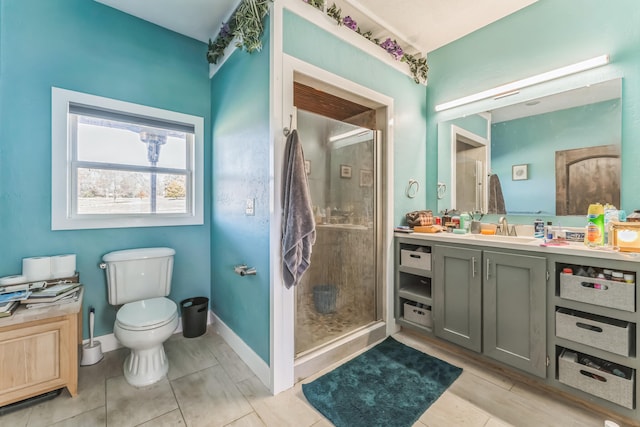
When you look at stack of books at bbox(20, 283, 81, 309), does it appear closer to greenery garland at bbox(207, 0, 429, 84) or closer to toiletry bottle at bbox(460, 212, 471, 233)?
greenery garland at bbox(207, 0, 429, 84)

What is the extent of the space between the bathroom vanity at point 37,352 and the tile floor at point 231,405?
12 cm

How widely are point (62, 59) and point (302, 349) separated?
274 centimetres

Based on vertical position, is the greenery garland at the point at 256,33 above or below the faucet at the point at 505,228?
above

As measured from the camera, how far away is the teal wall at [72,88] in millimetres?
1799

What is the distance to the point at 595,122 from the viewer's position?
184cm

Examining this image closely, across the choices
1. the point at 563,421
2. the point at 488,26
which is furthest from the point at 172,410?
the point at 488,26

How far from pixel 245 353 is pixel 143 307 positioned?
817 mm

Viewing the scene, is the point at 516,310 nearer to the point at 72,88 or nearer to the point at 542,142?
the point at 542,142

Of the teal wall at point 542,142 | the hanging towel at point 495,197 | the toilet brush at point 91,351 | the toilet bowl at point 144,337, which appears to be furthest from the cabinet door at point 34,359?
the teal wall at point 542,142

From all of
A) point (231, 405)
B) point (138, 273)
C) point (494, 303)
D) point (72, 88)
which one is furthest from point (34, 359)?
point (494, 303)

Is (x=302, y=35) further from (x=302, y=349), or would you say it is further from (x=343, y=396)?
(x=343, y=396)

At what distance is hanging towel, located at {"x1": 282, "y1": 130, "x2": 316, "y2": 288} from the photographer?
65.2 inches

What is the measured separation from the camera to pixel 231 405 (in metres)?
1.57

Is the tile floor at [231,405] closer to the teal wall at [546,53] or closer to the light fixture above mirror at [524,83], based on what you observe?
the teal wall at [546,53]
